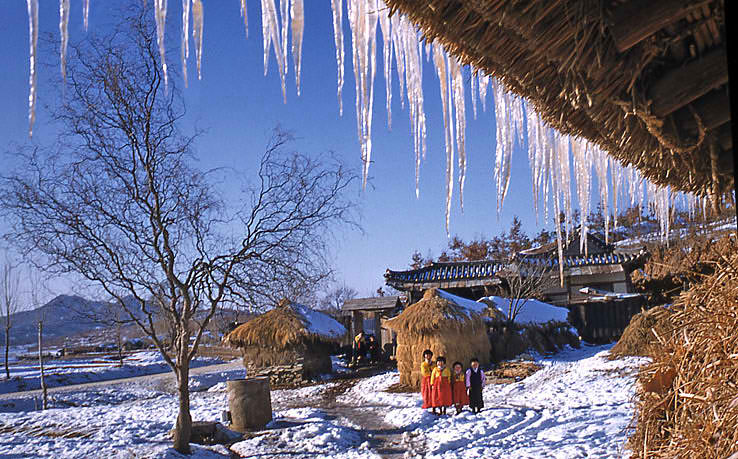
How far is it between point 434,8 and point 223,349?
118 ft

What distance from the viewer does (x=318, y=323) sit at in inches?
A: 744

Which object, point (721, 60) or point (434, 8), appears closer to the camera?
point (721, 60)

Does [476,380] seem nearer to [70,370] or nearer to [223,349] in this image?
[70,370]

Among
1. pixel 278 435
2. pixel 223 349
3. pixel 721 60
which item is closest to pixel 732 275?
pixel 721 60

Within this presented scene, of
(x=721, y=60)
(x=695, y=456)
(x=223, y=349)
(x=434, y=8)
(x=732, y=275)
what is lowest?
(x=223, y=349)

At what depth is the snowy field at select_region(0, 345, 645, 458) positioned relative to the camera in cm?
793

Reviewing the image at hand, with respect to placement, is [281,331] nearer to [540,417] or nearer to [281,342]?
[281,342]

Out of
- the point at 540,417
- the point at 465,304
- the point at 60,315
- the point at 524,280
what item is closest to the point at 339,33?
the point at 540,417

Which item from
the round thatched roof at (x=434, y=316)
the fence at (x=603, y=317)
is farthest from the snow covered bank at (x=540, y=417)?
the fence at (x=603, y=317)

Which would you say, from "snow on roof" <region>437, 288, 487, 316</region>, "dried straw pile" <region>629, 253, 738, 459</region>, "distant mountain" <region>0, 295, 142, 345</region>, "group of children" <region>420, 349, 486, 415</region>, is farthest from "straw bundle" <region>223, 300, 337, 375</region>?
"dried straw pile" <region>629, 253, 738, 459</region>

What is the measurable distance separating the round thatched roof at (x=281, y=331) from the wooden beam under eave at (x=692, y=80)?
16.9m

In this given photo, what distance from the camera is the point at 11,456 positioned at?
8117mm

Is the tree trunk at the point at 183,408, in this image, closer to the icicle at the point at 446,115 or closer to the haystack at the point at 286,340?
the icicle at the point at 446,115

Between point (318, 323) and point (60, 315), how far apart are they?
6646cm
